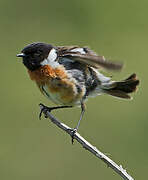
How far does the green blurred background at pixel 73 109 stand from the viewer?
25.3 ft

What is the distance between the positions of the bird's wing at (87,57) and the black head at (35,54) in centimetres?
12

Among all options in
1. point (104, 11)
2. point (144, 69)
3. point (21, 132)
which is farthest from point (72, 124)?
point (104, 11)

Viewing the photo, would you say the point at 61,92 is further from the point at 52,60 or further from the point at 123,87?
the point at 123,87

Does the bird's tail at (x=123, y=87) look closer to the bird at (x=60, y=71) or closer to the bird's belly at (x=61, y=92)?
the bird at (x=60, y=71)

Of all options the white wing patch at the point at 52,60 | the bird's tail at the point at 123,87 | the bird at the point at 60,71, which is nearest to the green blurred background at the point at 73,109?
the bird's tail at the point at 123,87

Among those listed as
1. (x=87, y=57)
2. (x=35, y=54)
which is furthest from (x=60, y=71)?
(x=87, y=57)

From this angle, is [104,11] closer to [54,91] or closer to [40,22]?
[40,22]

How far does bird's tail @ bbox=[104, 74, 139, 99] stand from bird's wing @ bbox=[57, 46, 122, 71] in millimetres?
594

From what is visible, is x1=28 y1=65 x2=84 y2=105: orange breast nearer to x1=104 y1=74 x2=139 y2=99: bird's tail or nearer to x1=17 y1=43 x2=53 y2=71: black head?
x1=17 y1=43 x2=53 y2=71: black head

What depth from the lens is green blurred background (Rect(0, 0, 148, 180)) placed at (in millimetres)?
7727

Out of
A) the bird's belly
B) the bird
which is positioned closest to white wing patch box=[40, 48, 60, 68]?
the bird

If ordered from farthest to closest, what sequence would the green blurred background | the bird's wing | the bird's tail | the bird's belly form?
the green blurred background
the bird's tail
the bird's belly
the bird's wing

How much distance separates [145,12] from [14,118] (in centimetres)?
332

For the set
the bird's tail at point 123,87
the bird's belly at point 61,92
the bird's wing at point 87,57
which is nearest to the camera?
the bird's wing at point 87,57
